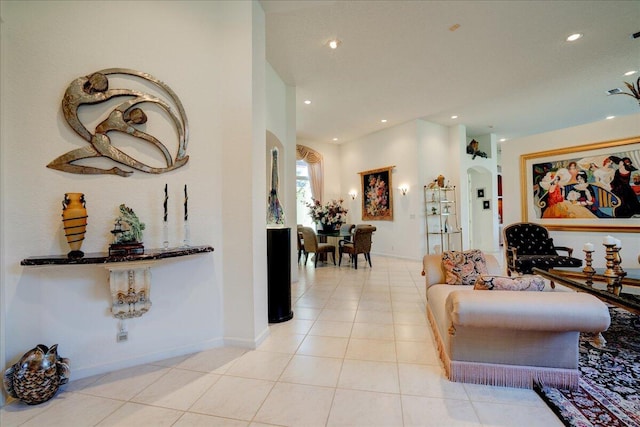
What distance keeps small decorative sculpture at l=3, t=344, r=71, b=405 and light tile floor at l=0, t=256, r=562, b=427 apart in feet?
0.24

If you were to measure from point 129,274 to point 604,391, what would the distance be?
11.6 feet

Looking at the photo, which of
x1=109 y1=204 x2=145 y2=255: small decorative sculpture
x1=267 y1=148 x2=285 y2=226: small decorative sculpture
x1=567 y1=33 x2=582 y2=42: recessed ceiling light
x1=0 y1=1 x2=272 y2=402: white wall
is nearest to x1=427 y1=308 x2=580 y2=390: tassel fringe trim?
x1=0 y1=1 x2=272 y2=402: white wall

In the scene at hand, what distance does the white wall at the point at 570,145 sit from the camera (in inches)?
173

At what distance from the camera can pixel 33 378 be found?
1.78 m

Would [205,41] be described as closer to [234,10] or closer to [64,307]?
[234,10]

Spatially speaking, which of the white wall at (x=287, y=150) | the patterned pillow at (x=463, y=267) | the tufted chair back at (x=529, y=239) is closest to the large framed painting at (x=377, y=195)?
the tufted chair back at (x=529, y=239)

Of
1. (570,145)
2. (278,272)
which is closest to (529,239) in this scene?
(570,145)

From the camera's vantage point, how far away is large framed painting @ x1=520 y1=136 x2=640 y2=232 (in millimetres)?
4375

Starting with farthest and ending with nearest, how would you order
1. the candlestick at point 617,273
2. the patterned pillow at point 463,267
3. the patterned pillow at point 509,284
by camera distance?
the patterned pillow at point 463,267
the candlestick at point 617,273
the patterned pillow at point 509,284

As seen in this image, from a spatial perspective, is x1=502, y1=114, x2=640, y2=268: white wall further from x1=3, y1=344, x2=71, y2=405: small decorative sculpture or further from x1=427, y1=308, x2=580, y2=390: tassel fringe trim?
x1=3, y1=344, x2=71, y2=405: small decorative sculpture

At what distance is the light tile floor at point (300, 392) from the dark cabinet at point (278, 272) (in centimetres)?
27

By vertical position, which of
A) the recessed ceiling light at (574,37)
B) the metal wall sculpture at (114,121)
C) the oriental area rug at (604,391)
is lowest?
the oriental area rug at (604,391)

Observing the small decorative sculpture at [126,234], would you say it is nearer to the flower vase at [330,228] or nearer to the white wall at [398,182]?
the flower vase at [330,228]

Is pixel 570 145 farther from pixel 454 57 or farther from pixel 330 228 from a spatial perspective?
pixel 330 228
